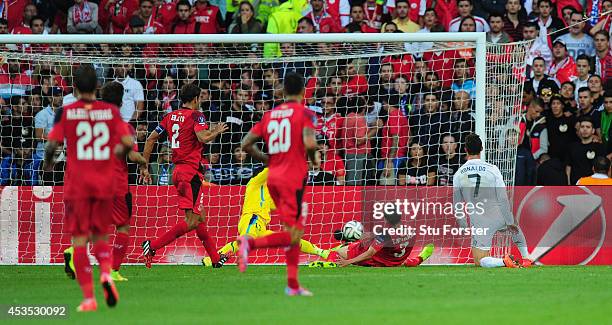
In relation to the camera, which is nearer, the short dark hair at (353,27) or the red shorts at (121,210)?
the red shorts at (121,210)

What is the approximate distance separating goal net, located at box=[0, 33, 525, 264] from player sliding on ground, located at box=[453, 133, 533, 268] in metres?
0.59

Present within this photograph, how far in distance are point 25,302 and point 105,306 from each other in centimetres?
105

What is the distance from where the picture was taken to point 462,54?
1928 cm

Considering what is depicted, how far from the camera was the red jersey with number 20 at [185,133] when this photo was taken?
15.0m

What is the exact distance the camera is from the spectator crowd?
1831 cm

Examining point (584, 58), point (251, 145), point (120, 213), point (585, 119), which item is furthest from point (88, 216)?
point (584, 58)

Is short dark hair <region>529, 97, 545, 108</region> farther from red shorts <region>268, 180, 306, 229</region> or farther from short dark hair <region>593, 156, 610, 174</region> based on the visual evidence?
red shorts <region>268, 180, 306, 229</region>

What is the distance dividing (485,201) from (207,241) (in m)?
3.93

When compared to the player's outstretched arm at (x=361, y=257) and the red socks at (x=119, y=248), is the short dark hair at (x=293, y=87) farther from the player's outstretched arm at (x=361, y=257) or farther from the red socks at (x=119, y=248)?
the player's outstretched arm at (x=361, y=257)

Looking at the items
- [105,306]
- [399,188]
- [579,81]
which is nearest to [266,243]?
[105,306]

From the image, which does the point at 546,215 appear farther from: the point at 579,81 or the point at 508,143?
the point at 579,81

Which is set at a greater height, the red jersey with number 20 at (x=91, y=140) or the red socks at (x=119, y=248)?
the red jersey with number 20 at (x=91, y=140)

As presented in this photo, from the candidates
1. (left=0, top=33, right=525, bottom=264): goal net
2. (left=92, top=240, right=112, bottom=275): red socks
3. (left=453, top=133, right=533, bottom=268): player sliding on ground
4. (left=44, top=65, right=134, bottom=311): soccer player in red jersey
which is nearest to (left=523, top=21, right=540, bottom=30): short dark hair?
(left=0, top=33, right=525, bottom=264): goal net

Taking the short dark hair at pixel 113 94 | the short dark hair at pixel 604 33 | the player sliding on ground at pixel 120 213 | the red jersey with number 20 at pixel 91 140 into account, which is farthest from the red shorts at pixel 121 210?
the short dark hair at pixel 604 33
